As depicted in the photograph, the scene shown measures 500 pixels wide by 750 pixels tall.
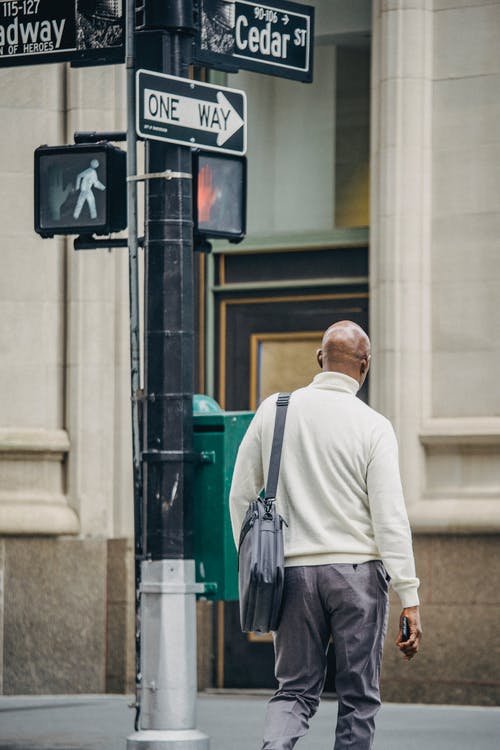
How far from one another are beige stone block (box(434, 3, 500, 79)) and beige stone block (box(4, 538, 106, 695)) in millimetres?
4150

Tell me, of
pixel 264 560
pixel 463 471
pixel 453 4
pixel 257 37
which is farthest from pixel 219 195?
pixel 453 4

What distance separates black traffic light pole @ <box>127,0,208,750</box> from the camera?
6.97 m

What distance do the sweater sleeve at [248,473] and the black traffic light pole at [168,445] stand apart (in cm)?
89

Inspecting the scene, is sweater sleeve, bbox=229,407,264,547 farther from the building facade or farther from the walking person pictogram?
the building facade

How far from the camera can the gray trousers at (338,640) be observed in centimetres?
596

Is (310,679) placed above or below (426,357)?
below

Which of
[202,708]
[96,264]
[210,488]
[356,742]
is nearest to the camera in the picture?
[356,742]

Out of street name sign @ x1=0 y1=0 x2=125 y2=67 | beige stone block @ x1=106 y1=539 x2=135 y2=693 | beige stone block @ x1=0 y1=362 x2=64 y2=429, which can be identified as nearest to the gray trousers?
street name sign @ x1=0 y1=0 x2=125 y2=67

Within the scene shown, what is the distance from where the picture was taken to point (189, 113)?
7.24 m

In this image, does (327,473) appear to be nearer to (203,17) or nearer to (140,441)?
(140,441)

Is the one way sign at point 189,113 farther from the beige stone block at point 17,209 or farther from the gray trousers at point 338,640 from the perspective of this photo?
the beige stone block at point 17,209

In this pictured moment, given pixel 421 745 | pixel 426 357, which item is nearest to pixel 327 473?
pixel 421 745

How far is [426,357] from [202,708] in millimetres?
2810

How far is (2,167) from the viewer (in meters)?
11.5
